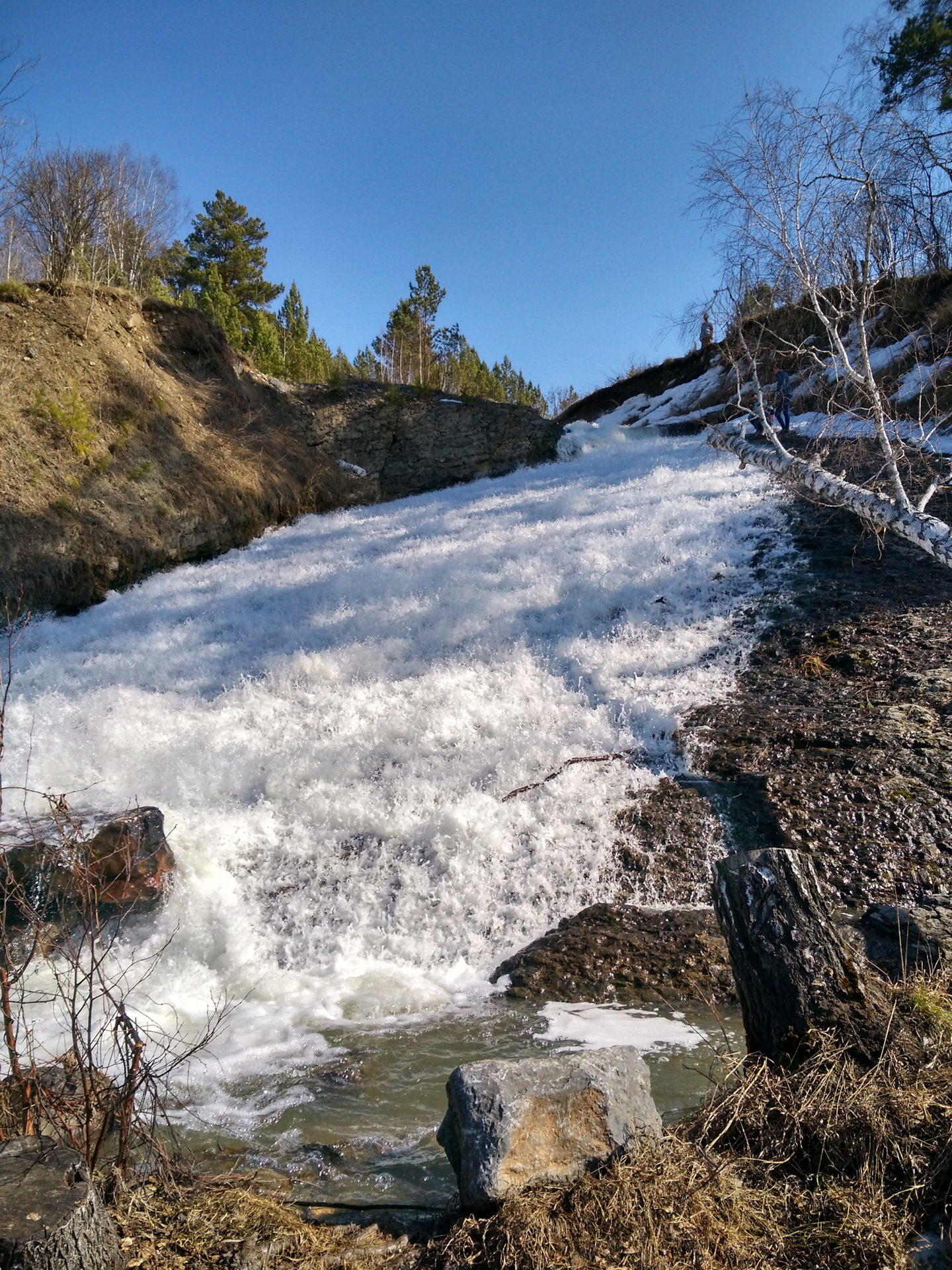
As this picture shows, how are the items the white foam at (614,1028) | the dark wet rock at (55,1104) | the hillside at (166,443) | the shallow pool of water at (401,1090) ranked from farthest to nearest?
the hillside at (166,443), the white foam at (614,1028), the shallow pool of water at (401,1090), the dark wet rock at (55,1104)

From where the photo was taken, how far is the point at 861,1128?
2.44m

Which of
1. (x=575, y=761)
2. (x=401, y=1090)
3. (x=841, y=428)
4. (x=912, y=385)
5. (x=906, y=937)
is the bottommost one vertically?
(x=401, y=1090)

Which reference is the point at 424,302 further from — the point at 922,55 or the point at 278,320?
the point at 922,55

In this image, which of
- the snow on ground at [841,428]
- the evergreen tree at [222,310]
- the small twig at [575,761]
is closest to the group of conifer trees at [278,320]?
the evergreen tree at [222,310]

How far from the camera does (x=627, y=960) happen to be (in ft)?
15.8

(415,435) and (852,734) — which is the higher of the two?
(415,435)

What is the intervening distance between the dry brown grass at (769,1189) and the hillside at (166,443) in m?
12.1

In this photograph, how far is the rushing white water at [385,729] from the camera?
16.7 feet

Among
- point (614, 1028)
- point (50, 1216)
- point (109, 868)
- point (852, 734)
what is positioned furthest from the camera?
point (852, 734)

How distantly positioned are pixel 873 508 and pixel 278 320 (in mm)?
37054

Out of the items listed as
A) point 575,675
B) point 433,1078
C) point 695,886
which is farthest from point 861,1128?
point 575,675

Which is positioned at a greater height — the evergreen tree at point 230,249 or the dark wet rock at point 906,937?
the evergreen tree at point 230,249

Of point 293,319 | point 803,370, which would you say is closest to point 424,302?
point 293,319

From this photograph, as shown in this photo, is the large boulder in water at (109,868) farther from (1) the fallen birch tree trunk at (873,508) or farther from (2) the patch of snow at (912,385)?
(2) the patch of snow at (912,385)
